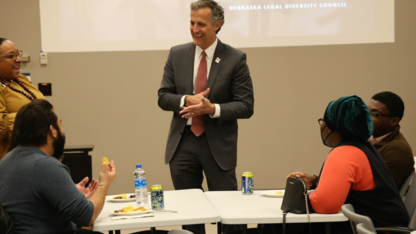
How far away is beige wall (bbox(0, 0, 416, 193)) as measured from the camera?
5039mm

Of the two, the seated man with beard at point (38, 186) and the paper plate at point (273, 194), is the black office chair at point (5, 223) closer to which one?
the seated man with beard at point (38, 186)

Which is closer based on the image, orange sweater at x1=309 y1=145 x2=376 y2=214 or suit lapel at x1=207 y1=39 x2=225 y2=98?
orange sweater at x1=309 y1=145 x2=376 y2=214

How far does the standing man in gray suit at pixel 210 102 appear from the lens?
2.79 metres

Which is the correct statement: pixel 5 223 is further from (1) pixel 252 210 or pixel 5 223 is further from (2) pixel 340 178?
(2) pixel 340 178

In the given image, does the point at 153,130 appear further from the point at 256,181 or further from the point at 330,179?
the point at 330,179

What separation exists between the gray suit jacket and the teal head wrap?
2.85ft

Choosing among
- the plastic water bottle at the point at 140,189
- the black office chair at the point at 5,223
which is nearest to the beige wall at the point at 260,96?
the plastic water bottle at the point at 140,189

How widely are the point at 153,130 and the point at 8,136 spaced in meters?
2.46

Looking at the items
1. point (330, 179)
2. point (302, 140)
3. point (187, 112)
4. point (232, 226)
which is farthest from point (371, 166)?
point (302, 140)

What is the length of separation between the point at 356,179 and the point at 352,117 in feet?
0.95

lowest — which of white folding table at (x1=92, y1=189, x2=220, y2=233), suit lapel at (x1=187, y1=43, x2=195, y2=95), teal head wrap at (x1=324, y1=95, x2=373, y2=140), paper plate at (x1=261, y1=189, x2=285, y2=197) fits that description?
paper plate at (x1=261, y1=189, x2=285, y2=197)

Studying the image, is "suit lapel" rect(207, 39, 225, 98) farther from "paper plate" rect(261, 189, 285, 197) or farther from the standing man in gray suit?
"paper plate" rect(261, 189, 285, 197)

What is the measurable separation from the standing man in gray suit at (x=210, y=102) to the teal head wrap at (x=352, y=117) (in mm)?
868

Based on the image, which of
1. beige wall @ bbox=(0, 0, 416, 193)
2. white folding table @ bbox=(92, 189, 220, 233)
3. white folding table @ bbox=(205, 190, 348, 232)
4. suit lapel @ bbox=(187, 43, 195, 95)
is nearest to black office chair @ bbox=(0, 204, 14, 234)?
white folding table @ bbox=(92, 189, 220, 233)
